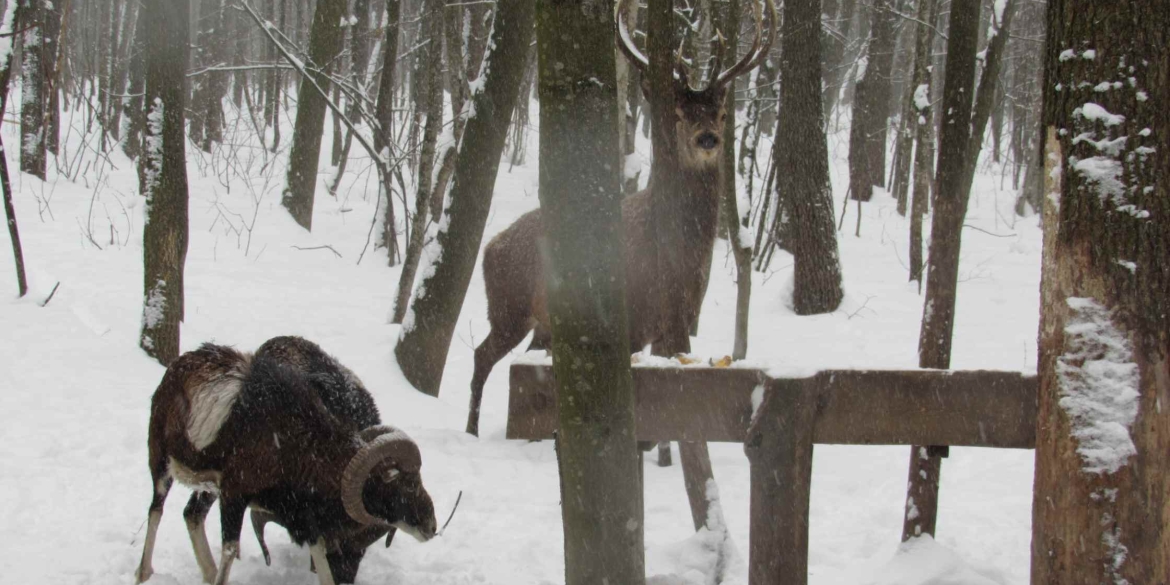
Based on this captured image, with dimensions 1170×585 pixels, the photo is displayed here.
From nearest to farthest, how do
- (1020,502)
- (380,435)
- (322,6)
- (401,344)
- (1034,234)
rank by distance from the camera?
(380,435) < (1020,502) < (401,344) < (322,6) < (1034,234)

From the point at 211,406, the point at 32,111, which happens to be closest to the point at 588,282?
the point at 211,406

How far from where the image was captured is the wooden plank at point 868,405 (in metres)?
3.64

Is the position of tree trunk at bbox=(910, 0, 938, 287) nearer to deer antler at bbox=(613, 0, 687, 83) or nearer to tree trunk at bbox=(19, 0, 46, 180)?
deer antler at bbox=(613, 0, 687, 83)

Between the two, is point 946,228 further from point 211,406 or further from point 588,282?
point 211,406

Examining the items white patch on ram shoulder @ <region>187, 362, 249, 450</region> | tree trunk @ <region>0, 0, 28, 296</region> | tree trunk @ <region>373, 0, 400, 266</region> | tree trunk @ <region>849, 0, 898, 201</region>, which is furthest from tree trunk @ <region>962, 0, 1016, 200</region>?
tree trunk @ <region>849, 0, 898, 201</region>

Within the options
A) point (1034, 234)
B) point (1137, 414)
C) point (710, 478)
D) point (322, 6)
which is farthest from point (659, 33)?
point (1034, 234)

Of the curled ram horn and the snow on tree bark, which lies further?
the snow on tree bark

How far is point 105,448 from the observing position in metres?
6.23

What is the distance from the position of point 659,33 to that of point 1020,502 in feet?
12.2

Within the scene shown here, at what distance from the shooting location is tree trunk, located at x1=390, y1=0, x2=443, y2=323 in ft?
35.6

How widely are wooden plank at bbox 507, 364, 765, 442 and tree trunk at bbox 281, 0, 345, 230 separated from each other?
12.6m

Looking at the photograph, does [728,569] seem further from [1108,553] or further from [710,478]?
[1108,553]

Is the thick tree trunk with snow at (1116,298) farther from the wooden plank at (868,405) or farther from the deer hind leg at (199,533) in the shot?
the deer hind leg at (199,533)

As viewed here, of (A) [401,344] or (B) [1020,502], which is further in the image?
(A) [401,344]
